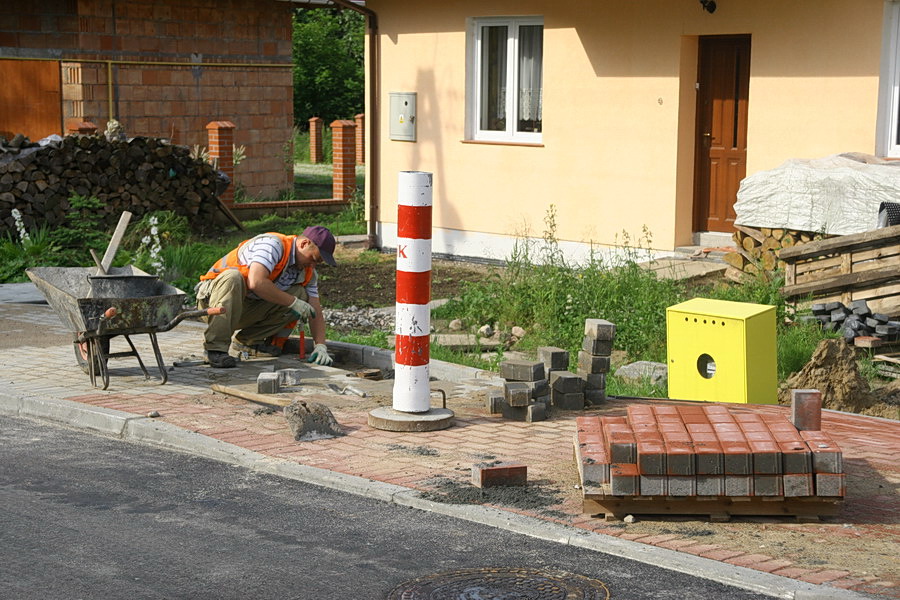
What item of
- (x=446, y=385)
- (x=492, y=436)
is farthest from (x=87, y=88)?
(x=492, y=436)

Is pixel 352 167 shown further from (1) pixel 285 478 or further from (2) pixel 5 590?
(2) pixel 5 590

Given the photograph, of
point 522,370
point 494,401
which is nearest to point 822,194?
point 522,370

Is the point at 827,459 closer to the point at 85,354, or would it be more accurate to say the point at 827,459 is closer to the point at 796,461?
the point at 796,461

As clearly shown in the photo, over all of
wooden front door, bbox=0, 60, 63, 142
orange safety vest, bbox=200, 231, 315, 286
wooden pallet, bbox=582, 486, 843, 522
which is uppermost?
wooden front door, bbox=0, 60, 63, 142

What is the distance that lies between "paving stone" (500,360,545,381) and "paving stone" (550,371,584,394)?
0.18m

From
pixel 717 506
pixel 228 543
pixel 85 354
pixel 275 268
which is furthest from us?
pixel 275 268

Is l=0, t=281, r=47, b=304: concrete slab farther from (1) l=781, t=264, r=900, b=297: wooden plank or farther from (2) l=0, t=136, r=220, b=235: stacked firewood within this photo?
(1) l=781, t=264, r=900, b=297: wooden plank

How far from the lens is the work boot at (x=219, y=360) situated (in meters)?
10.0

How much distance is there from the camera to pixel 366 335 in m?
12.0

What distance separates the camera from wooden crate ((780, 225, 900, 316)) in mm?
10953

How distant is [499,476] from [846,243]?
5.67 metres

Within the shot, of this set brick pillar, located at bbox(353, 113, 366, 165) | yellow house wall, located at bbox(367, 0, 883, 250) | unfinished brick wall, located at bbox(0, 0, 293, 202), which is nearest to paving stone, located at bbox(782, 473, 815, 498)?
yellow house wall, located at bbox(367, 0, 883, 250)

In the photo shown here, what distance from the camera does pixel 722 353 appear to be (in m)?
8.63

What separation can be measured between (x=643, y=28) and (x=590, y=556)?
10.4 m
